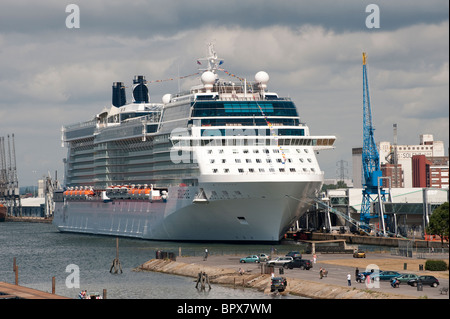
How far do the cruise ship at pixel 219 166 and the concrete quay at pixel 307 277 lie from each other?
9578mm

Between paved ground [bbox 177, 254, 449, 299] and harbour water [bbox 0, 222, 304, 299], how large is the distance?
3.93 metres

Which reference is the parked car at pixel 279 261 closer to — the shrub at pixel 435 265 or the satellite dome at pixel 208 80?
the shrub at pixel 435 265

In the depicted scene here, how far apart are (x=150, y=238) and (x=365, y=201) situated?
1275 inches

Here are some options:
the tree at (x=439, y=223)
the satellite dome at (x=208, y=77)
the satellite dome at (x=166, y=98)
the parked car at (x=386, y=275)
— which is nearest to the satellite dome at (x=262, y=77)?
the satellite dome at (x=208, y=77)

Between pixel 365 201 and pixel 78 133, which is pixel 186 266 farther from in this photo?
pixel 78 133

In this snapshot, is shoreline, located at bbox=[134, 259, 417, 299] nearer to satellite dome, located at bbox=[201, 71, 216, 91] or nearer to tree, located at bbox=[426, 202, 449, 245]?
tree, located at bbox=[426, 202, 449, 245]

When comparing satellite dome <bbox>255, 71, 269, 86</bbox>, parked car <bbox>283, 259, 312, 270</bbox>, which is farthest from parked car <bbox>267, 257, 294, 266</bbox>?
satellite dome <bbox>255, 71, 269, 86</bbox>

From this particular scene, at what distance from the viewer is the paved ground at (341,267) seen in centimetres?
5519

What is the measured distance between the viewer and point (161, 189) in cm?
10381

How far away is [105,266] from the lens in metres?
79.0

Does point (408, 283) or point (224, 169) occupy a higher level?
point (224, 169)

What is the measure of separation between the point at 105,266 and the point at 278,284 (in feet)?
78.6

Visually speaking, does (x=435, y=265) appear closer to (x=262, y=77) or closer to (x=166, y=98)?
(x=262, y=77)
